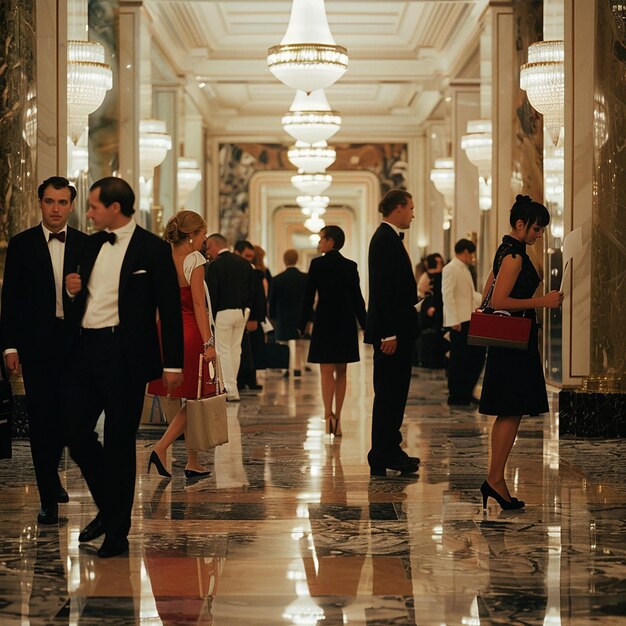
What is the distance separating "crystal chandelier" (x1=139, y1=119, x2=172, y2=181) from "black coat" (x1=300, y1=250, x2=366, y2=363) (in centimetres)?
580

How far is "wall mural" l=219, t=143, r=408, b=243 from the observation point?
2511cm

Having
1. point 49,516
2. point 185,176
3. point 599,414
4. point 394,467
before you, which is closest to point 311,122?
point 185,176

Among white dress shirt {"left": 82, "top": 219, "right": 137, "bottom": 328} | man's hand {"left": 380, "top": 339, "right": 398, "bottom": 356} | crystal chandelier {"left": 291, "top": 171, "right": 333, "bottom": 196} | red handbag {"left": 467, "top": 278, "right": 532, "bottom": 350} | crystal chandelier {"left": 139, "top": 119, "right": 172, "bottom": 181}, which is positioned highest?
crystal chandelier {"left": 291, "top": 171, "right": 333, "bottom": 196}

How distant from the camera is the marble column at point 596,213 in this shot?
28.2 feet

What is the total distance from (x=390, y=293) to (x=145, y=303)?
2.29 meters

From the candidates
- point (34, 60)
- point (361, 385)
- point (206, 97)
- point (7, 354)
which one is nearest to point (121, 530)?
point (7, 354)

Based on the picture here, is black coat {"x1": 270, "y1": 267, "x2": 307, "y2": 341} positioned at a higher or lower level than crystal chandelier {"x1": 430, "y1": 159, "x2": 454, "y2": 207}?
lower

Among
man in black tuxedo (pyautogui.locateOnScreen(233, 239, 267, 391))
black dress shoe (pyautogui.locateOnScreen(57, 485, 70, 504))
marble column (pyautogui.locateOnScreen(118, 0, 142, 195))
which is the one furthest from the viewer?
marble column (pyautogui.locateOnScreen(118, 0, 142, 195))

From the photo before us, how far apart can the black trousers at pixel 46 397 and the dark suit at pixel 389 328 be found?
1928mm

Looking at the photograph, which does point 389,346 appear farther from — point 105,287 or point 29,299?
point 105,287

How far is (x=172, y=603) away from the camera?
4004 millimetres

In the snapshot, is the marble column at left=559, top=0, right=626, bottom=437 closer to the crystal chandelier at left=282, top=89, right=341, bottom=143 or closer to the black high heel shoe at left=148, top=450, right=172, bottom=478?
the black high heel shoe at left=148, top=450, right=172, bottom=478

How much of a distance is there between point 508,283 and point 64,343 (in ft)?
7.08

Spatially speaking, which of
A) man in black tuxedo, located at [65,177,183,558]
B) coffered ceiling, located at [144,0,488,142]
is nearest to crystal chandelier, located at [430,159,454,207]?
coffered ceiling, located at [144,0,488,142]
